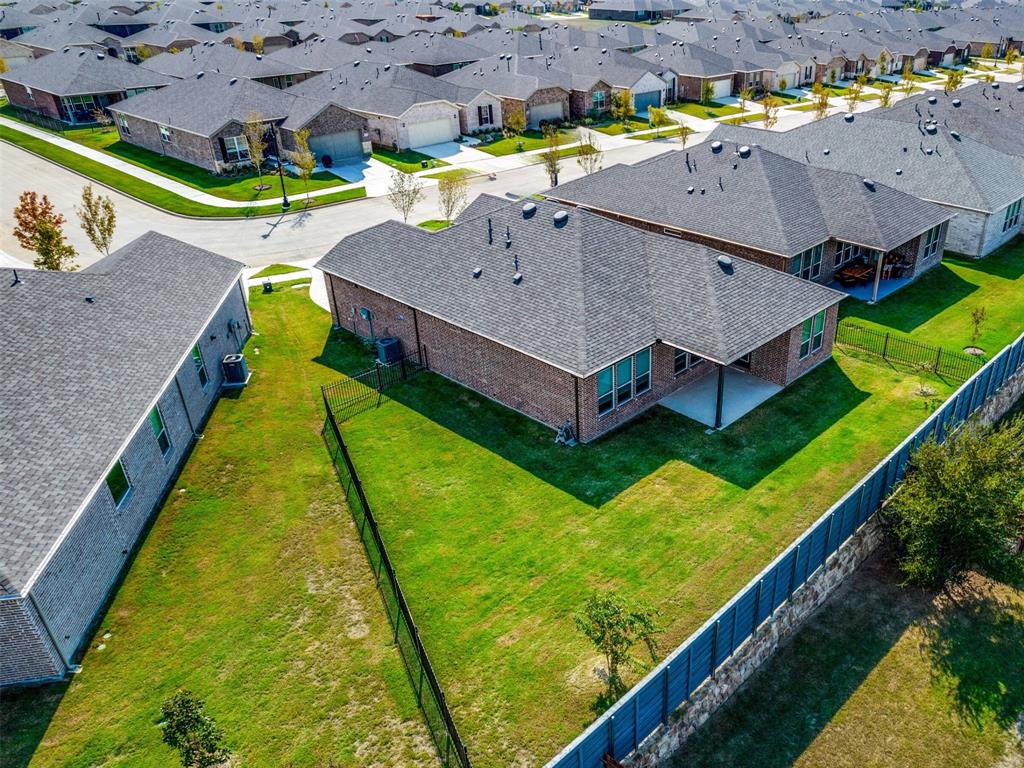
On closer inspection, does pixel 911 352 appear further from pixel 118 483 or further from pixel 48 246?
pixel 48 246

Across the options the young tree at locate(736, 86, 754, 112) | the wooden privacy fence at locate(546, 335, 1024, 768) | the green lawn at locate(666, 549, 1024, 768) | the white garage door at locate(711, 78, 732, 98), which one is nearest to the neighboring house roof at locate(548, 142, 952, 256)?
the wooden privacy fence at locate(546, 335, 1024, 768)

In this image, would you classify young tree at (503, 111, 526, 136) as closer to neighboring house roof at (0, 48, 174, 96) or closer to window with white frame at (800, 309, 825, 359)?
neighboring house roof at (0, 48, 174, 96)

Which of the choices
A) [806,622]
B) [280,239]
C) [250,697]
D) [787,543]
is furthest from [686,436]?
[280,239]

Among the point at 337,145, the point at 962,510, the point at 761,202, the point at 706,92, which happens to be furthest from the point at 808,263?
the point at 706,92

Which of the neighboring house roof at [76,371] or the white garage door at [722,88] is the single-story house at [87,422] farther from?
the white garage door at [722,88]

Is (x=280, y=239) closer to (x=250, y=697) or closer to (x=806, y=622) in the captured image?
(x=250, y=697)

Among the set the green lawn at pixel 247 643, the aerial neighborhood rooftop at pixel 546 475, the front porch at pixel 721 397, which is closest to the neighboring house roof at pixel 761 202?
the aerial neighborhood rooftop at pixel 546 475

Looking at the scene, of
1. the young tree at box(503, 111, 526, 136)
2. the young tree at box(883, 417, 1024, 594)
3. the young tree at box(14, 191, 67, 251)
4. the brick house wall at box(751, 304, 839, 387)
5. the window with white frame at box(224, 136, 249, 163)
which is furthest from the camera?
the young tree at box(503, 111, 526, 136)
